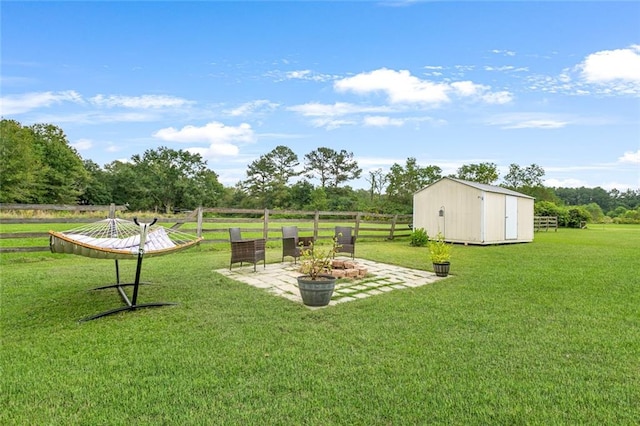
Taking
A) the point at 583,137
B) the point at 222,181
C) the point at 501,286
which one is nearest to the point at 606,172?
the point at 583,137

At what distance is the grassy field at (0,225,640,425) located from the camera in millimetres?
1928

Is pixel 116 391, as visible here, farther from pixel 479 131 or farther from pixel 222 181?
pixel 222 181

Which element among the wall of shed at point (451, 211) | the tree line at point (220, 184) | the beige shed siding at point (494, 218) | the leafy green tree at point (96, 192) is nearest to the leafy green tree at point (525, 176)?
the tree line at point (220, 184)

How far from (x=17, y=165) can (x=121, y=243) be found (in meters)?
32.5

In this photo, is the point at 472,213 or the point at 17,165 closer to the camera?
the point at 472,213

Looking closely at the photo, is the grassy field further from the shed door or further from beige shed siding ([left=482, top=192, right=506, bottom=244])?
the shed door

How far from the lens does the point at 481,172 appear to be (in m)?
25.8

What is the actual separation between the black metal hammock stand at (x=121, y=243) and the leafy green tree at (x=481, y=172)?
25556 millimetres

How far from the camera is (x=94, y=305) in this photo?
13.3 ft

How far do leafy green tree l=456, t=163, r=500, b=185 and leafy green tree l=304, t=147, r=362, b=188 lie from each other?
14252 millimetres

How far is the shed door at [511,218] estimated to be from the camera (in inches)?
490

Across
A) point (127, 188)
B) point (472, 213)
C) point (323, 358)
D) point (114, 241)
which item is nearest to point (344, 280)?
point (323, 358)

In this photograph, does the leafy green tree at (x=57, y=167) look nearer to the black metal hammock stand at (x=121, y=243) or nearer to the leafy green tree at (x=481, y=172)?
the black metal hammock stand at (x=121, y=243)

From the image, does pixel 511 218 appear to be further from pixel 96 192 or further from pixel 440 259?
pixel 96 192
